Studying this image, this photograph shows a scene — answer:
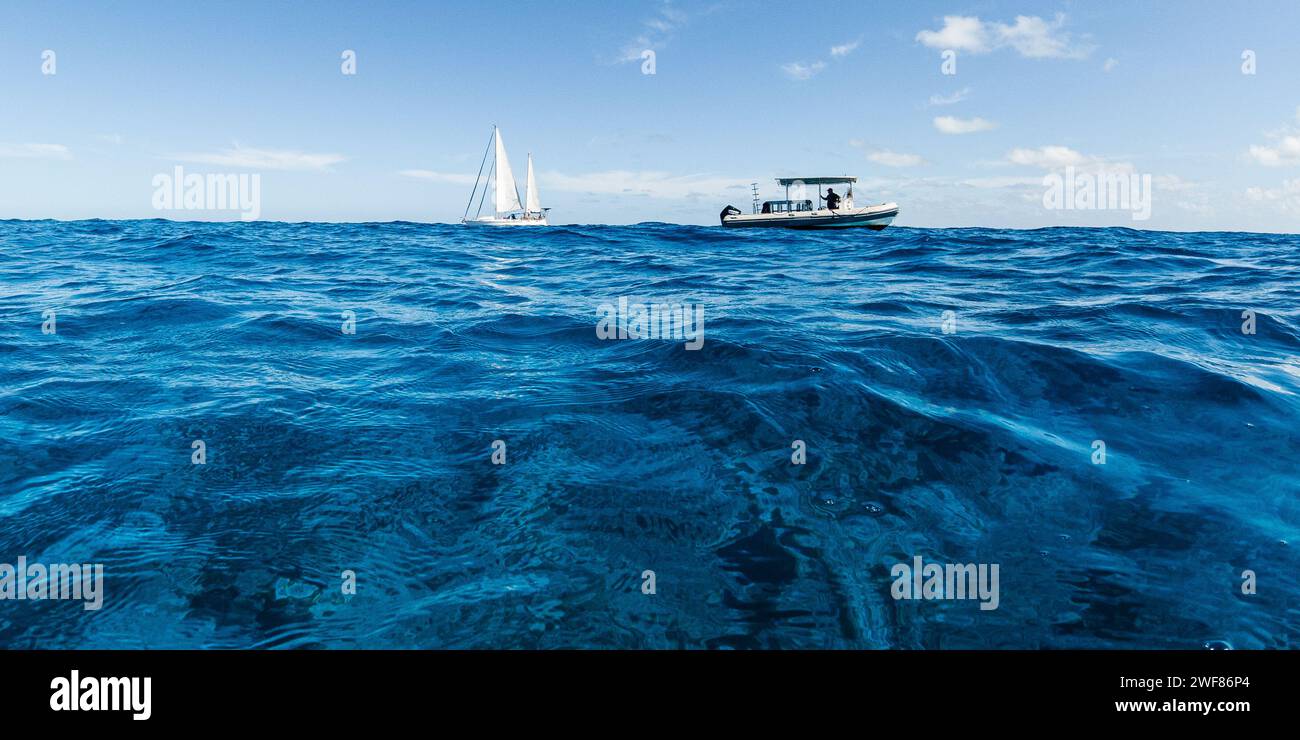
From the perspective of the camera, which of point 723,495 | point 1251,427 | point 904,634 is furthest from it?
point 1251,427

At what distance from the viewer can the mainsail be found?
83.5 metres

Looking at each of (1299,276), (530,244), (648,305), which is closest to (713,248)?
(530,244)

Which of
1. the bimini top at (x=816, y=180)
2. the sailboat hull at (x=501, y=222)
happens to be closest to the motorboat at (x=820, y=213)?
A: the bimini top at (x=816, y=180)

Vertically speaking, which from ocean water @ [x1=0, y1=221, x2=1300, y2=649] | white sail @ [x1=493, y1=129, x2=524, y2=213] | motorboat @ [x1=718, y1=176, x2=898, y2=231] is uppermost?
white sail @ [x1=493, y1=129, x2=524, y2=213]

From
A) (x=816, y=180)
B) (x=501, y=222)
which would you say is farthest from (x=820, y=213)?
(x=501, y=222)

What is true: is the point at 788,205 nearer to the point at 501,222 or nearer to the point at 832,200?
the point at 832,200

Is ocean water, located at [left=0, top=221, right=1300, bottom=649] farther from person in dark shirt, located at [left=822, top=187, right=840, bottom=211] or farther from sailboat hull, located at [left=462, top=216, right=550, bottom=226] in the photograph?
sailboat hull, located at [left=462, top=216, right=550, bottom=226]

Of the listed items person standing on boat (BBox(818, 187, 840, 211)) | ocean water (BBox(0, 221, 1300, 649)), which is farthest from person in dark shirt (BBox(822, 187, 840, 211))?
ocean water (BBox(0, 221, 1300, 649))

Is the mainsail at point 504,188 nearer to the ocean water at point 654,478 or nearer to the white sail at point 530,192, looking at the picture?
the white sail at point 530,192

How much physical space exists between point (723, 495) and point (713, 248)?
2459 centimetres

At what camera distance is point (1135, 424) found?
6340mm

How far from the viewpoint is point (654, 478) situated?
5.16 m

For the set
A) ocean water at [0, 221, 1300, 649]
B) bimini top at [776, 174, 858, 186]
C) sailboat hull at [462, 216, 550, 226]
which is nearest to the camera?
ocean water at [0, 221, 1300, 649]
